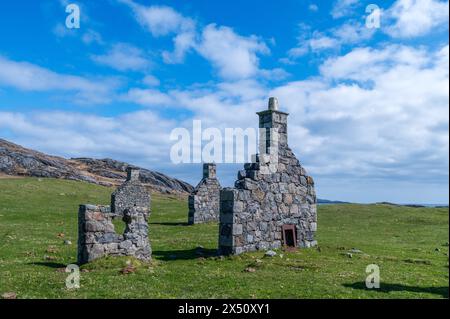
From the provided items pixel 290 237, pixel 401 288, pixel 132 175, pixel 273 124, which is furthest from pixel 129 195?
pixel 401 288

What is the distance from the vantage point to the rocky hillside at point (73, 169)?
8912 cm

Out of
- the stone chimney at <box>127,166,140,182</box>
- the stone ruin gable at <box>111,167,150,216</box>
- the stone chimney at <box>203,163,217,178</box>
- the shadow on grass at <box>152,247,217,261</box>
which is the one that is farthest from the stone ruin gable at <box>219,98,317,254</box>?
→ the stone chimney at <box>127,166,140,182</box>

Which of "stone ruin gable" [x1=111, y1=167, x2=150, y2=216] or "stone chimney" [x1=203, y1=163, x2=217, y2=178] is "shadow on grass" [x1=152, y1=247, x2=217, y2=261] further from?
"stone chimney" [x1=203, y1=163, x2=217, y2=178]

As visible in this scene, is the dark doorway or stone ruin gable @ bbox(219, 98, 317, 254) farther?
the dark doorway

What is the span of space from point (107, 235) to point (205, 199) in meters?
24.2

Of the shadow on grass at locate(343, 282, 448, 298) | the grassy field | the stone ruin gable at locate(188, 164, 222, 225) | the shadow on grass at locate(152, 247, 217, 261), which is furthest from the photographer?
the stone ruin gable at locate(188, 164, 222, 225)

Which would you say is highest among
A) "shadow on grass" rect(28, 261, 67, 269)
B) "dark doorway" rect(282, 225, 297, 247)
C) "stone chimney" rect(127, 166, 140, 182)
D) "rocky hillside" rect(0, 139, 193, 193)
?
"rocky hillside" rect(0, 139, 193, 193)

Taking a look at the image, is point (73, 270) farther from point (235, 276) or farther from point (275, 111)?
point (275, 111)

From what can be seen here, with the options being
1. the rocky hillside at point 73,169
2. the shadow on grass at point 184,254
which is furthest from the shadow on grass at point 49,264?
the rocky hillside at point 73,169

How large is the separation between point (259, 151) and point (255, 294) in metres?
12.0

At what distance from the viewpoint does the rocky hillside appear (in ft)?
292

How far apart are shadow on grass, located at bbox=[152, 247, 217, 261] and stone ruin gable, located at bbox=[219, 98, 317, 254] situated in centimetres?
113

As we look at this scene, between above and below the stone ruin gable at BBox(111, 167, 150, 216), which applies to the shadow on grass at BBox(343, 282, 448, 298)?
below
